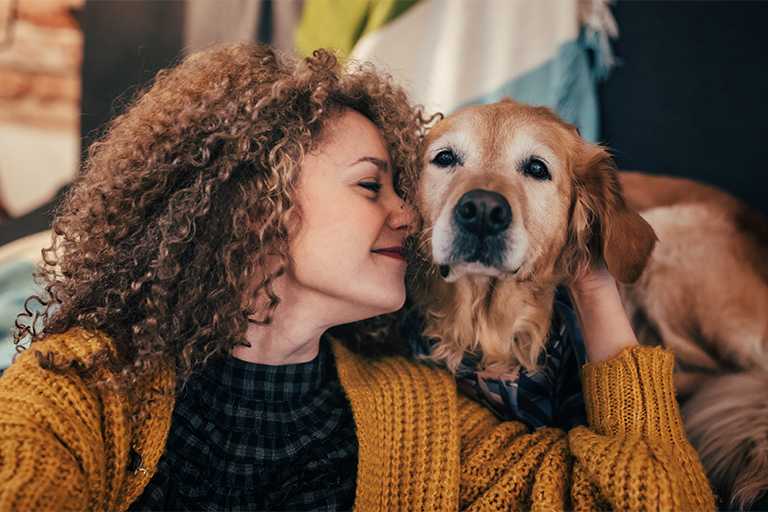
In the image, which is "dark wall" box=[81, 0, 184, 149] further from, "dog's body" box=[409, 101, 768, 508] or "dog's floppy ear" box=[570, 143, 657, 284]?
"dog's floppy ear" box=[570, 143, 657, 284]

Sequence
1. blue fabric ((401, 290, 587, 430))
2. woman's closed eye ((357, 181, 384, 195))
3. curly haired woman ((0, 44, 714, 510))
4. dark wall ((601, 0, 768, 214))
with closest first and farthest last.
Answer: curly haired woman ((0, 44, 714, 510)) < woman's closed eye ((357, 181, 384, 195)) < blue fabric ((401, 290, 587, 430)) < dark wall ((601, 0, 768, 214))

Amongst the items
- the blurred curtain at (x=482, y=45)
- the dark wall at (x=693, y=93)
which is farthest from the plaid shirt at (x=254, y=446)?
the dark wall at (x=693, y=93)

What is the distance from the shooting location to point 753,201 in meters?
1.90

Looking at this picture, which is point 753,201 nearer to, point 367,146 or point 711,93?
point 711,93

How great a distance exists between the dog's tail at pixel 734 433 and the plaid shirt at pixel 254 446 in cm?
90

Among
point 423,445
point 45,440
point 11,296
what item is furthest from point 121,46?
point 423,445

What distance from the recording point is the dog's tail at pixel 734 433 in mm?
1044

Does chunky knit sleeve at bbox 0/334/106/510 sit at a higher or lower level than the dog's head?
lower

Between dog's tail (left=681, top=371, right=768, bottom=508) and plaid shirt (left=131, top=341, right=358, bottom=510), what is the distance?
90 centimetres

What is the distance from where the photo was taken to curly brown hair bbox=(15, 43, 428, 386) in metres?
0.93

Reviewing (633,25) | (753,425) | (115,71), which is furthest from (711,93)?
(115,71)

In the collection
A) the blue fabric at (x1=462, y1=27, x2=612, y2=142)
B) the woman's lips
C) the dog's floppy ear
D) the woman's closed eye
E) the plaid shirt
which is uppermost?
the blue fabric at (x1=462, y1=27, x2=612, y2=142)

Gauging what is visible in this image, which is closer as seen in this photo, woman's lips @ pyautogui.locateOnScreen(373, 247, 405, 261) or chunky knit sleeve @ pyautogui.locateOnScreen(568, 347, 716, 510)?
chunky knit sleeve @ pyautogui.locateOnScreen(568, 347, 716, 510)

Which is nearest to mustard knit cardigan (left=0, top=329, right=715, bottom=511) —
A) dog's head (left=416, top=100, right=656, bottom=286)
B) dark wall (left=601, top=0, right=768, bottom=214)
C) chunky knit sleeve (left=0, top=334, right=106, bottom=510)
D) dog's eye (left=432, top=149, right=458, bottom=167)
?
chunky knit sleeve (left=0, top=334, right=106, bottom=510)
